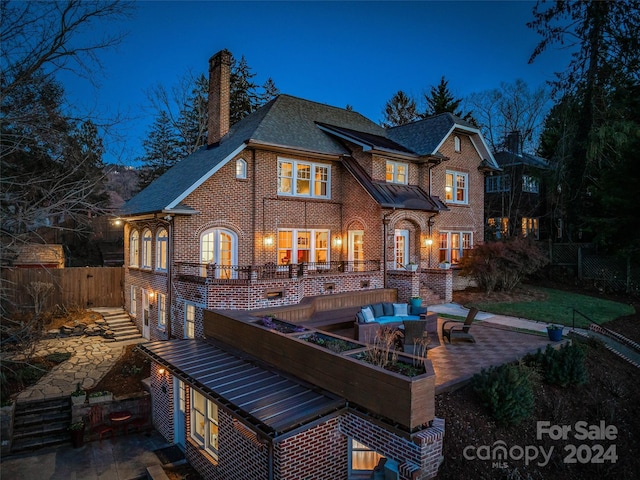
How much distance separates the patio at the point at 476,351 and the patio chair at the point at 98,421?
303 inches

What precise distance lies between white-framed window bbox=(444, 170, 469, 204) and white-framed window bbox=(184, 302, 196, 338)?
49.3ft

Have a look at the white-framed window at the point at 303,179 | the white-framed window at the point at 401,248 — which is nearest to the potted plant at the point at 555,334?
the white-framed window at the point at 401,248

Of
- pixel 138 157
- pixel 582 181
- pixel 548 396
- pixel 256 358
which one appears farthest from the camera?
pixel 138 157

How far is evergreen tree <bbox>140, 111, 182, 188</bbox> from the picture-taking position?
118 feet

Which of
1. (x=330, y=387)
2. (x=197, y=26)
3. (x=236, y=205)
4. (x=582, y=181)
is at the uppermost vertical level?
(x=197, y=26)

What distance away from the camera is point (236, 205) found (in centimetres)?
1630

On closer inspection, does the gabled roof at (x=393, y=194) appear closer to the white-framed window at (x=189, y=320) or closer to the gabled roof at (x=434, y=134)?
the gabled roof at (x=434, y=134)

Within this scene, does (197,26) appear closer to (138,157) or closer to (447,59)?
(138,157)

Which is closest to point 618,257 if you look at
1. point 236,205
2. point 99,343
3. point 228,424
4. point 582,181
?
point 582,181

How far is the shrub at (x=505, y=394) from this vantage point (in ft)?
24.3

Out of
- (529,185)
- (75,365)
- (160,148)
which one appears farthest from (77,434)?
(529,185)

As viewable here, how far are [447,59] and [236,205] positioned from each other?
32196 mm

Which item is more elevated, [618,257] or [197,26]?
[197,26]

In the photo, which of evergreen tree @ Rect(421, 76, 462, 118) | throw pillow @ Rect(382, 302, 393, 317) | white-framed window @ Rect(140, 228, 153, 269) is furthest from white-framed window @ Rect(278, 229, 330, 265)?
evergreen tree @ Rect(421, 76, 462, 118)
